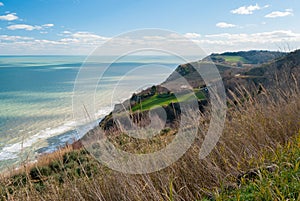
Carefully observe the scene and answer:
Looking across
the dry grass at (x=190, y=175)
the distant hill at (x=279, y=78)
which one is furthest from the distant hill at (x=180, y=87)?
the dry grass at (x=190, y=175)

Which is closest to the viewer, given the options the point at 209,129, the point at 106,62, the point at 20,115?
the point at 106,62

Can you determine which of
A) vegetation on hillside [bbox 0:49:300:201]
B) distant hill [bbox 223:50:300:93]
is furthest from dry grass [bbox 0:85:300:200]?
distant hill [bbox 223:50:300:93]

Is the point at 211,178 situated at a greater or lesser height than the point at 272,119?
lesser

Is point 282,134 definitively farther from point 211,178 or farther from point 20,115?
point 20,115

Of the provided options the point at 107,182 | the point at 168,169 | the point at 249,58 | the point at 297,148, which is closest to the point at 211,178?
the point at 168,169

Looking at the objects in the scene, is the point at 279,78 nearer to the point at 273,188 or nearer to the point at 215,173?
the point at 215,173

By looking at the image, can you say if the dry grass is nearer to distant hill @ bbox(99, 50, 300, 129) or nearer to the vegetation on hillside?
the vegetation on hillside

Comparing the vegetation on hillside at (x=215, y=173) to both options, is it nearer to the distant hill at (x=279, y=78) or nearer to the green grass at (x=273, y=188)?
the green grass at (x=273, y=188)

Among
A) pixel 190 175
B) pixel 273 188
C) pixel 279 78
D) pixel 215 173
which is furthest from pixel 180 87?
pixel 279 78
